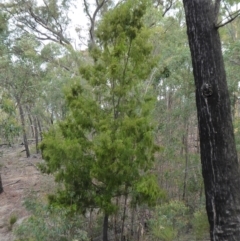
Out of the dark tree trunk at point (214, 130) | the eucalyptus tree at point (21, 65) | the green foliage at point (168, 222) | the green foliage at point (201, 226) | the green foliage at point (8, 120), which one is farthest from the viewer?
the eucalyptus tree at point (21, 65)

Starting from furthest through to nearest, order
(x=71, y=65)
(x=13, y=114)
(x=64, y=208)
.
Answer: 1. (x=71, y=65)
2. (x=13, y=114)
3. (x=64, y=208)

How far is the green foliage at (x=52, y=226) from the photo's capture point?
18.4 ft

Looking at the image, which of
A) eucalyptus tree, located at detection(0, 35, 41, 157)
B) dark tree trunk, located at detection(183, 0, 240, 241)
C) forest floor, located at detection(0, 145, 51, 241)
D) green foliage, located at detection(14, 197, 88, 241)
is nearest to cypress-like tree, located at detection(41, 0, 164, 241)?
green foliage, located at detection(14, 197, 88, 241)

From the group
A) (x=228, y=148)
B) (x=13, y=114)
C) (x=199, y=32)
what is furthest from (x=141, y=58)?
(x=13, y=114)

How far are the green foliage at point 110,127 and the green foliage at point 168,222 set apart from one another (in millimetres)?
509

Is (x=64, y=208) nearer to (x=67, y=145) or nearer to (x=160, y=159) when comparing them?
(x=67, y=145)

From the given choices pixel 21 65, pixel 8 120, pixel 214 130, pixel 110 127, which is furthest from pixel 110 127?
pixel 21 65

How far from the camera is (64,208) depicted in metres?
5.49

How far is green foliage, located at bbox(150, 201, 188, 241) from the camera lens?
5.50m

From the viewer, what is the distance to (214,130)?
3174 mm

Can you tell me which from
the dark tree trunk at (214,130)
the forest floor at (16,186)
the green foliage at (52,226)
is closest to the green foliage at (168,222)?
the green foliage at (52,226)

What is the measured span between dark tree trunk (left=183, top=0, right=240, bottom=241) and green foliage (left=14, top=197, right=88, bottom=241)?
2.91 meters

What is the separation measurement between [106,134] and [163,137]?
356 cm

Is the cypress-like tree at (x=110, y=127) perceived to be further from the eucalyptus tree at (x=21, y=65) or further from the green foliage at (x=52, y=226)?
the eucalyptus tree at (x=21, y=65)
